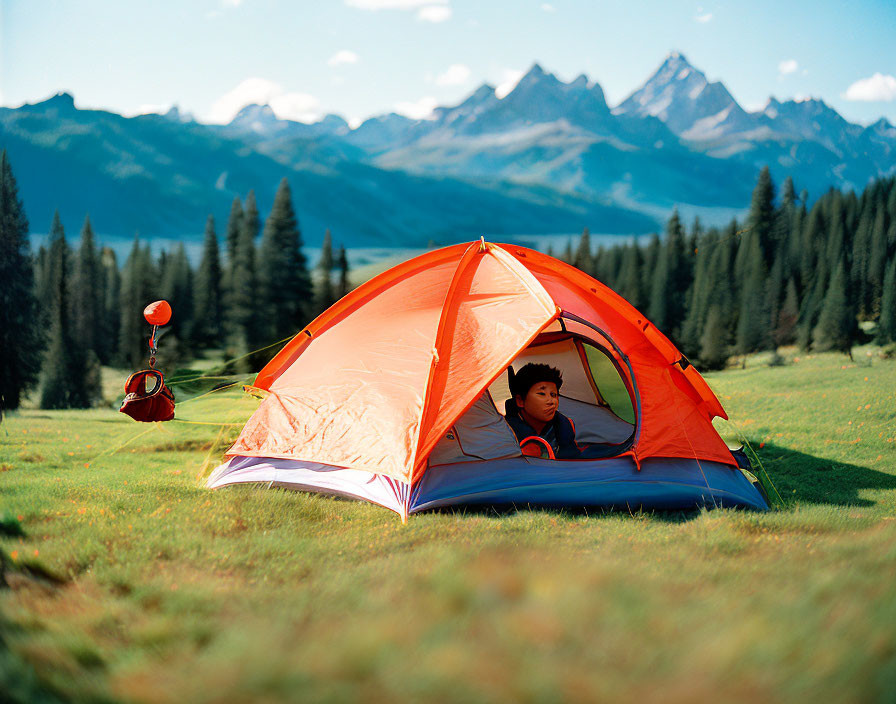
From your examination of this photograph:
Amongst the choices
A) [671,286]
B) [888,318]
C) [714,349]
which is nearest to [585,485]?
[714,349]

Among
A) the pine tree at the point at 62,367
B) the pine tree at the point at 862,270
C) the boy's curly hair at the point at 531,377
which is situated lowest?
the pine tree at the point at 62,367

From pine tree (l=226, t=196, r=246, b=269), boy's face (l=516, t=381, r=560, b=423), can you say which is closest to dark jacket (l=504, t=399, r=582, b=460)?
boy's face (l=516, t=381, r=560, b=423)

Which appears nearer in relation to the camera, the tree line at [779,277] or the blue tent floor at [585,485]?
the blue tent floor at [585,485]

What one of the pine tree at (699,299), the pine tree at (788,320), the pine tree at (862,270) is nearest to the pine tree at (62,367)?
the pine tree at (699,299)

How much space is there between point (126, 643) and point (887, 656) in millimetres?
3625

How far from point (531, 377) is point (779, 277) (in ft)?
208

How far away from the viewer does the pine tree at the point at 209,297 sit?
8362 centimetres

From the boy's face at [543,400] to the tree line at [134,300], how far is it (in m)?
28.5

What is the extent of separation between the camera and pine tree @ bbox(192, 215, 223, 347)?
3292 inches

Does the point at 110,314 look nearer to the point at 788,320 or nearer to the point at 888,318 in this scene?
the point at 788,320

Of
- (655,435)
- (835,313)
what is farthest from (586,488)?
(835,313)

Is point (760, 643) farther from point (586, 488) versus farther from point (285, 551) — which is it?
point (586, 488)

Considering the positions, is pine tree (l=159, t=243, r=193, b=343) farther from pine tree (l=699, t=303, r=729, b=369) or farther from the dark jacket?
the dark jacket

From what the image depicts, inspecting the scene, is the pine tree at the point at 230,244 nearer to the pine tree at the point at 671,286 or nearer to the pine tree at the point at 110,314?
the pine tree at the point at 110,314
